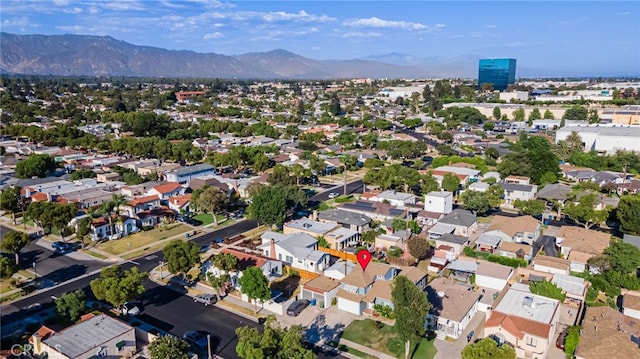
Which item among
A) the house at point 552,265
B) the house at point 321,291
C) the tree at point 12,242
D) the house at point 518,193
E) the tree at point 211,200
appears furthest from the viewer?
the house at point 518,193

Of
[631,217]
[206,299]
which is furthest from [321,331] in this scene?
[631,217]

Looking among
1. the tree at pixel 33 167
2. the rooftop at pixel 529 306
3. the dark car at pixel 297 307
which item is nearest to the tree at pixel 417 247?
the rooftop at pixel 529 306

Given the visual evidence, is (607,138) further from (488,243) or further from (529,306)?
(529,306)

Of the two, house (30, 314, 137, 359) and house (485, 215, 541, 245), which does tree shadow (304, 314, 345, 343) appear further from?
house (485, 215, 541, 245)

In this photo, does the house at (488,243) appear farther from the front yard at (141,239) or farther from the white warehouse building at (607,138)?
the white warehouse building at (607,138)

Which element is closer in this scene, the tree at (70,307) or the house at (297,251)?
the tree at (70,307)

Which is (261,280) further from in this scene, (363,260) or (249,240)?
(249,240)
